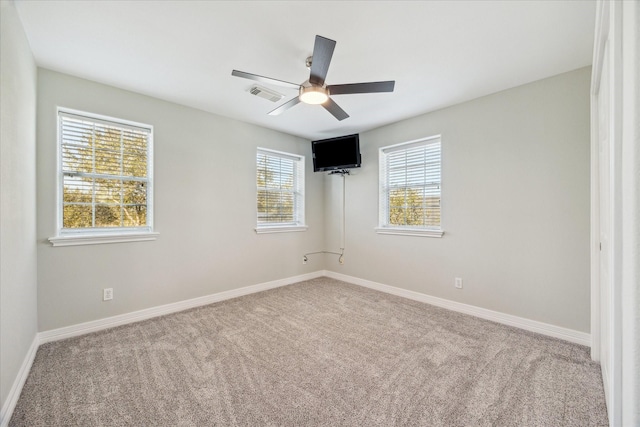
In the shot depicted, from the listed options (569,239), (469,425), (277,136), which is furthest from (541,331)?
(277,136)

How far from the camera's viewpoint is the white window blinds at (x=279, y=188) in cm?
422

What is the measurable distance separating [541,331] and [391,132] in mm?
2957

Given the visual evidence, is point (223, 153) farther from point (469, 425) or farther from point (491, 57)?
point (469, 425)

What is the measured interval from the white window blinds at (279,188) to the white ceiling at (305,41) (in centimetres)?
143

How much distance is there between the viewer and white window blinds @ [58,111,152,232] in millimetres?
2648

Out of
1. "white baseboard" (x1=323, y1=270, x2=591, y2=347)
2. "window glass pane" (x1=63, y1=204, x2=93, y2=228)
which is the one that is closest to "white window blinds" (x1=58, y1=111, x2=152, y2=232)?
"window glass pane" (x1=63, y1=204, x2=93, y2=228)

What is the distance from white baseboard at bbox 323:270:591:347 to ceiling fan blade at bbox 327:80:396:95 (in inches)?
103

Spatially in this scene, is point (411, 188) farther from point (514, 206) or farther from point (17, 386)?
point (17, 386)

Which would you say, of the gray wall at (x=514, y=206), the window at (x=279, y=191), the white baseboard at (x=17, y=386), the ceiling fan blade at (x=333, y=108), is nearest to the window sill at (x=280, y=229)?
the window at (x=279, y=191)

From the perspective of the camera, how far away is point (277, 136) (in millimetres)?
4332

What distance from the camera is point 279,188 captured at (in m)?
4.46

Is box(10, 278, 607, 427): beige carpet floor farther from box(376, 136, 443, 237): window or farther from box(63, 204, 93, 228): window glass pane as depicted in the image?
box(376, 136, 443, 237): window

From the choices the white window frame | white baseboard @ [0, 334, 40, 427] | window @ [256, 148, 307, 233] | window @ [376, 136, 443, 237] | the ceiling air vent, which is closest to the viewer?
white baseboard @ [0, 334, 40, 427]

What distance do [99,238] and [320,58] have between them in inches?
109
